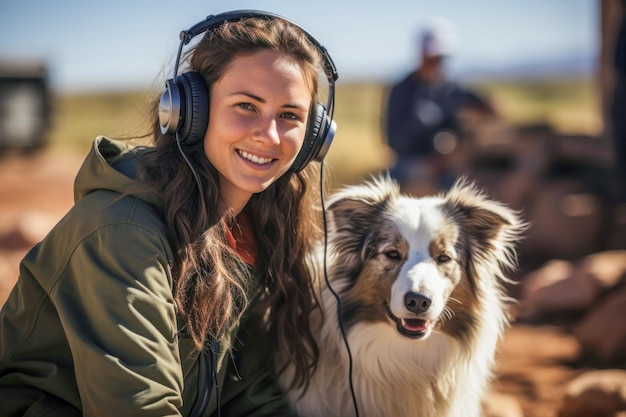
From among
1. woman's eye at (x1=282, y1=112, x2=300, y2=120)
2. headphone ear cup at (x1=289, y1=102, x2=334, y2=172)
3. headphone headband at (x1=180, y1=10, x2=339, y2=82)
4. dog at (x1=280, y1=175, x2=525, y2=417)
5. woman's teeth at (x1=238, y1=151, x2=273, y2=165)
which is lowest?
dog at (x1=280, y1=175, x2=525, y2=417)

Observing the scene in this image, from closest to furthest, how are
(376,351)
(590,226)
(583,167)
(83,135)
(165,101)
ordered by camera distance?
(165,101) < (376,351) < (590,226) < (583,167) < (83,135)

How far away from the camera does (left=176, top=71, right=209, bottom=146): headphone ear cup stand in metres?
2.52

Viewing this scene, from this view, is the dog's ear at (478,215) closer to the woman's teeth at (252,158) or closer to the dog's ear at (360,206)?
the dog's ear at (360,206)

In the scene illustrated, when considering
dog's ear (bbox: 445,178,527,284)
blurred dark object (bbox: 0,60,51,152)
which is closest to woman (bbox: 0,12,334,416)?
dog's ear (bbox: 445,178,527,284)

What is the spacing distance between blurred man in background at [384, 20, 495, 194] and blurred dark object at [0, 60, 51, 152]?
14.9m

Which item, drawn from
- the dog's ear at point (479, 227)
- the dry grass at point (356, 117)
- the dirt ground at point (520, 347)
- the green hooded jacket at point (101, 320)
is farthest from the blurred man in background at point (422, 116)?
the green hooded jacket at point (101, 320)

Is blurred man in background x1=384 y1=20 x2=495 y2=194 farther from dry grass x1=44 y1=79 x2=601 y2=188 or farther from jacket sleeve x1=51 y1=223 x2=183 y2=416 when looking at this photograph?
jacket sleeve x1=51 y1=223 x2=183 y2=416

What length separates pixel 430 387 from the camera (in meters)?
3.18

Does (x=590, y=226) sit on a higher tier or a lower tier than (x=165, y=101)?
lower

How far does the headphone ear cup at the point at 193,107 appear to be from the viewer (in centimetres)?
252

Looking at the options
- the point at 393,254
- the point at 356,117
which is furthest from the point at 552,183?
the point at 356,117

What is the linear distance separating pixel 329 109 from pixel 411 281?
0.89 m

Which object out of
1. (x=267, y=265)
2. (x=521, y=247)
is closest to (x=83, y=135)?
(x=521, y=247)

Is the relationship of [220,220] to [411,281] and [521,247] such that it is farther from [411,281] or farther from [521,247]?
[521,247]
